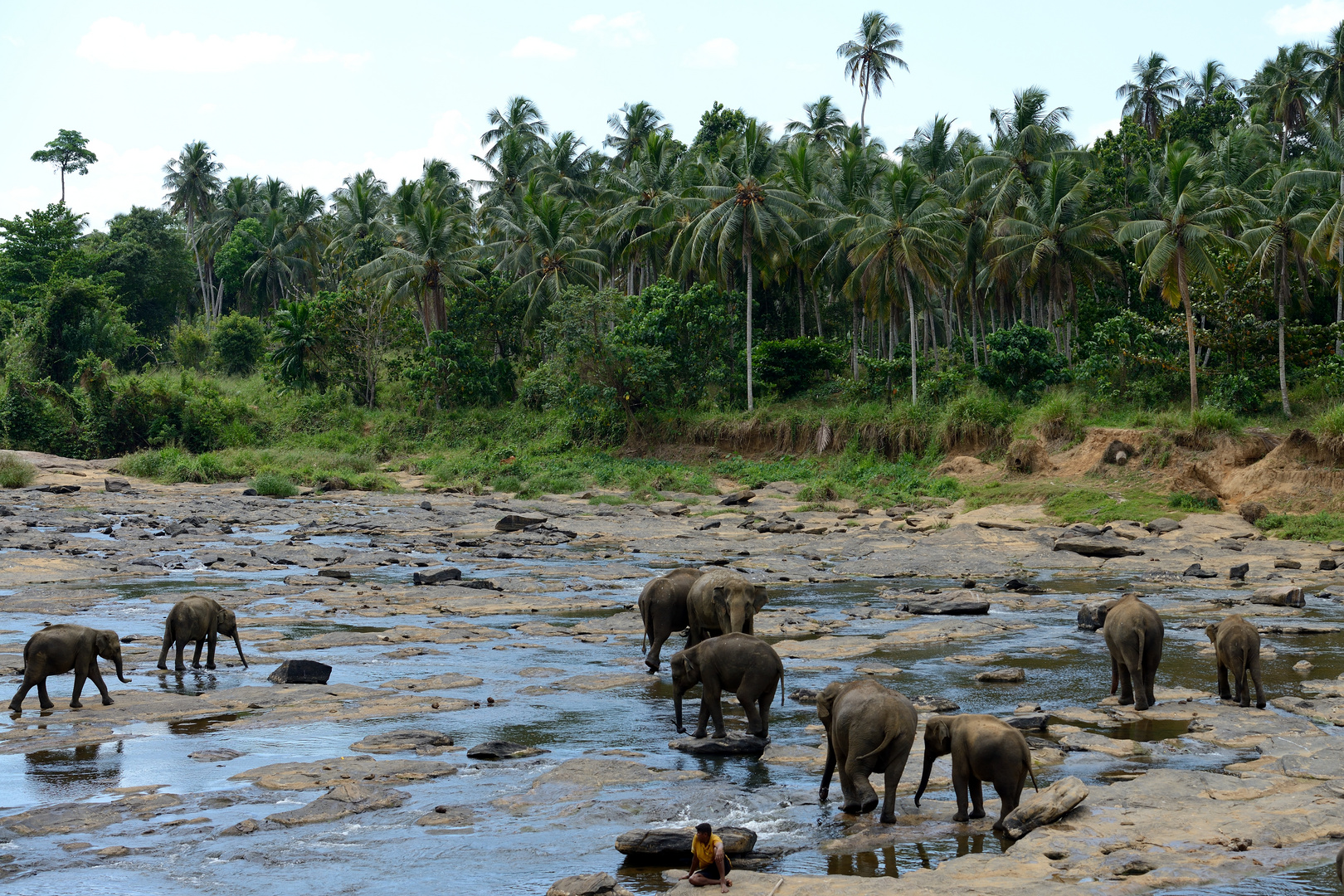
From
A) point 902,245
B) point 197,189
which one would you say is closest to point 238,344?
point 197,189

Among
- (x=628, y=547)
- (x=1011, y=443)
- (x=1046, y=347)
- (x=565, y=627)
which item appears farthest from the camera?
(x=1046, y=347)

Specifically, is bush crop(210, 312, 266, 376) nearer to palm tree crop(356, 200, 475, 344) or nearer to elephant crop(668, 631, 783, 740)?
palm tree crop(356, 200, 475, 344)

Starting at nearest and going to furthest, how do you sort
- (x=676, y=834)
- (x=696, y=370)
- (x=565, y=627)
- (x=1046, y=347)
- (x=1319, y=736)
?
(x=676, y=834) → (x=1319, y=736) → (x=565, y=627) → (x=1046, y=347) → (x=696, y=370)

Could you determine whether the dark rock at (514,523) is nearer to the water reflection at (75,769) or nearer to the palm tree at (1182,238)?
the palm tree at (1182,238)

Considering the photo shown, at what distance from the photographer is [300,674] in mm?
14188

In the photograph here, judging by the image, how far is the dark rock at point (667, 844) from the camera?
8141 millimetres

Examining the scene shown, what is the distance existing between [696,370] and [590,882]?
45859 mm

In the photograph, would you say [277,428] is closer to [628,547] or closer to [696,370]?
[696,370]

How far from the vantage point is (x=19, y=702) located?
1205 centimetres

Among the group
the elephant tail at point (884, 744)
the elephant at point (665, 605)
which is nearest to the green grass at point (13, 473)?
the elephant at point (665, 605)

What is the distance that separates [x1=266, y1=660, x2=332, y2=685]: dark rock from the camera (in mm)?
14164

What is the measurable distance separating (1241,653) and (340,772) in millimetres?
9976

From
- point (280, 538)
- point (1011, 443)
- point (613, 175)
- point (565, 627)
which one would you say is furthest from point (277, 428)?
point (565, 627)

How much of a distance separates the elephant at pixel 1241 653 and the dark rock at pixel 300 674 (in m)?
11.1
